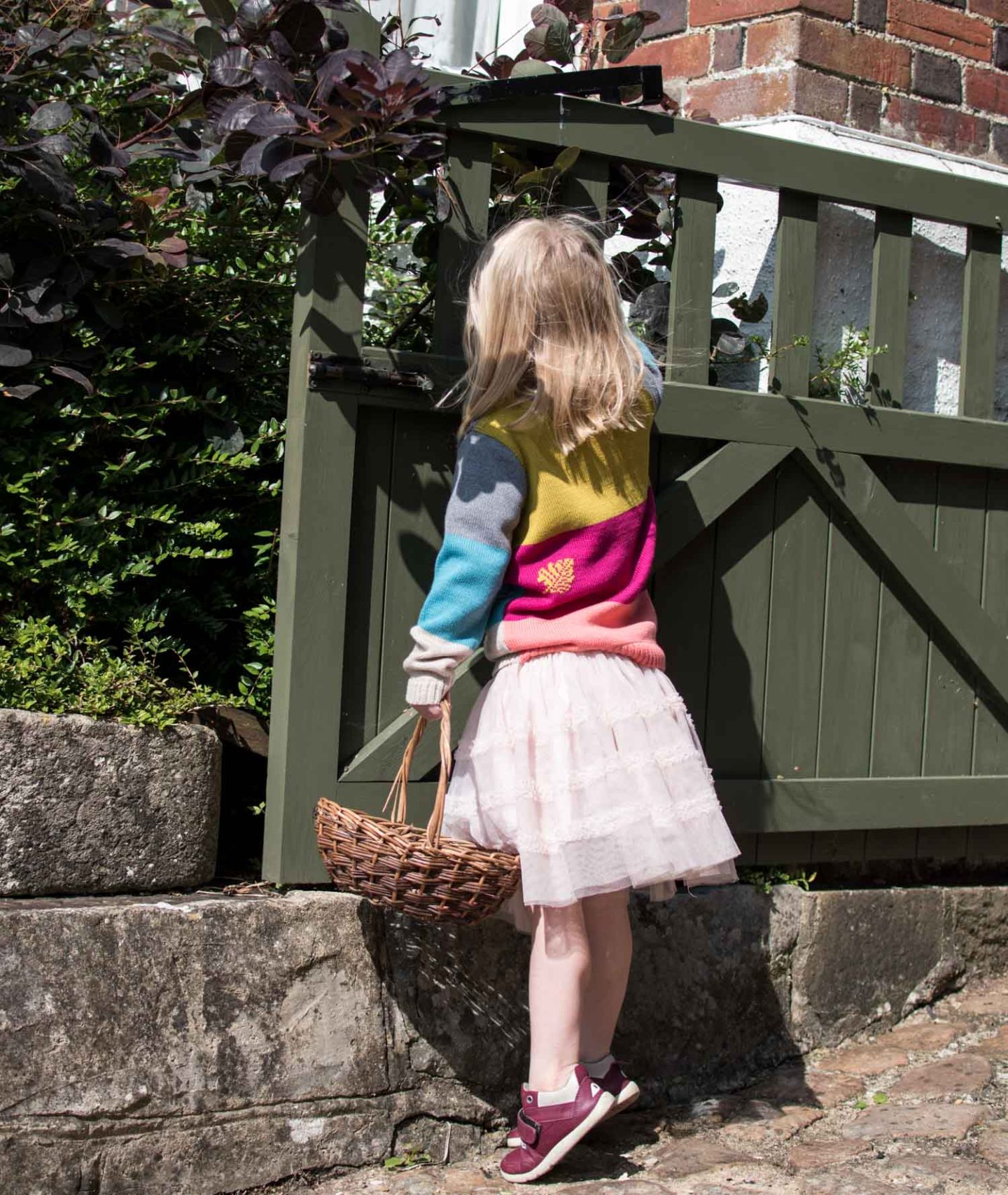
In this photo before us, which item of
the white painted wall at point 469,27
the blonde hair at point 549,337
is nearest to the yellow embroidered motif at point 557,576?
the blonde hair at point 549,337

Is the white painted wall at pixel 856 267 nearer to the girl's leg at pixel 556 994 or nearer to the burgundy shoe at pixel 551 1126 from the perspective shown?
the girl's leg at pixel 556 994

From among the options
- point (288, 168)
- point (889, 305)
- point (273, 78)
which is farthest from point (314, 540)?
point (889, 305)

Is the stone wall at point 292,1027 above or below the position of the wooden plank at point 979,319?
below

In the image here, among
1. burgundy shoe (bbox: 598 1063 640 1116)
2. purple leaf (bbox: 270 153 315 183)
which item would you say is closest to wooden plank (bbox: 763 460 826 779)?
burgundy shoe (bbox: 598 1063 640 1116)

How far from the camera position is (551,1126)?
2.57 metres

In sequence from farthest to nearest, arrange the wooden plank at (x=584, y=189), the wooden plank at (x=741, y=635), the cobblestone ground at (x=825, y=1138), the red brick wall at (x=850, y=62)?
the red brick wall at (x=850, y=62), the wooden plank at (x=741, y=635), the wooden plank at (x=584, y=189), the cobblestone ground at (x=825, y=1138)

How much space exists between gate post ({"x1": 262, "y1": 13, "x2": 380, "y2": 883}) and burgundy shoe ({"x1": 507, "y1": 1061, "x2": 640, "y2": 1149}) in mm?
637

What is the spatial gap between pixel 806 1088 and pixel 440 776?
4.04ft

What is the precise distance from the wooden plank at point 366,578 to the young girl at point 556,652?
0.70 ft

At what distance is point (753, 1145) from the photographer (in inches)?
112

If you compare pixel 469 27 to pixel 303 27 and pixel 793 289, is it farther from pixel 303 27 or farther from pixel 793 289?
pixel 303 27

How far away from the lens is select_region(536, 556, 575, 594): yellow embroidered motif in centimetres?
261

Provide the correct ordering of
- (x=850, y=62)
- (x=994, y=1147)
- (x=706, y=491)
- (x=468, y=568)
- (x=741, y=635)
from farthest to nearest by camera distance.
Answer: (x=850, y=62)
(x=741, y=635)
(x=706, y=491)
(x=994, y=1147)
(x=468, y=568)

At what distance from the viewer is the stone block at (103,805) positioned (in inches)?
98.3
